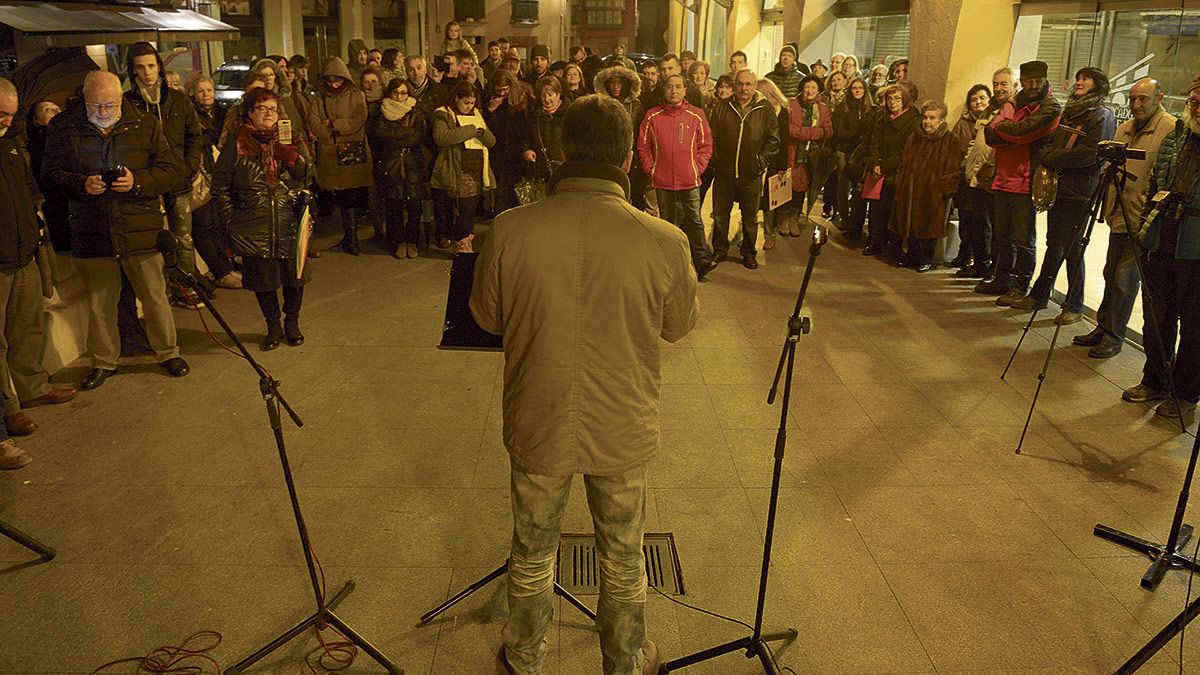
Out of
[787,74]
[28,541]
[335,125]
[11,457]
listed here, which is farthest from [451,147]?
[28,541]

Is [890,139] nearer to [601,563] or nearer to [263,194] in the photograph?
[263,194]

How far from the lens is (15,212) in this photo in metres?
5.29

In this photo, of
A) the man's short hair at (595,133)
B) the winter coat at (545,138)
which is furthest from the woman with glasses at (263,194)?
the man's short hair at (595,133)

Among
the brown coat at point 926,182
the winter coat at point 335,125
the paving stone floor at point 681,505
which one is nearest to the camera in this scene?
the paving stone floor at point 681,505

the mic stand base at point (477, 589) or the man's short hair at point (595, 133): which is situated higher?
the man's short hair at point (595, 133)

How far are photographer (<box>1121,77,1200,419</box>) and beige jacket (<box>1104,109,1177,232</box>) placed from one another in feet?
1.29

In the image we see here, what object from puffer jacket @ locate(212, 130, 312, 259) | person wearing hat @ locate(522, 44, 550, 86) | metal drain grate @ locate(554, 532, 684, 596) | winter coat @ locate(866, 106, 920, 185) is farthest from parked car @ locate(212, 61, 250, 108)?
metal drain grate @ locate(554, 532, 684, 596)

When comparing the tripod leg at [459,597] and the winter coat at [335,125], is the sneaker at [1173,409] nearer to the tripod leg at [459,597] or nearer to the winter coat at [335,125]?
the tripod leg at [459,597]

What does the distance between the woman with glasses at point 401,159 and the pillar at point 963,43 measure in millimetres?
5403

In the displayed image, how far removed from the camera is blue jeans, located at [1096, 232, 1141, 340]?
22.2ft

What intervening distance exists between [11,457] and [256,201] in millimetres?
2318

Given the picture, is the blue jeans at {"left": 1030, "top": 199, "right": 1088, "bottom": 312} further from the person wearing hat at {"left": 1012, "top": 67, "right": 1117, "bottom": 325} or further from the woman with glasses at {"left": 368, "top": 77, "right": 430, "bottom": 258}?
the woman with glasses at {"left": 368, "top": 77, "right": 430, "bottom": 258}

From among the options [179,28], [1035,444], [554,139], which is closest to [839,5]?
[554,139]

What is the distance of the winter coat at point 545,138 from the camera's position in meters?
9.47
